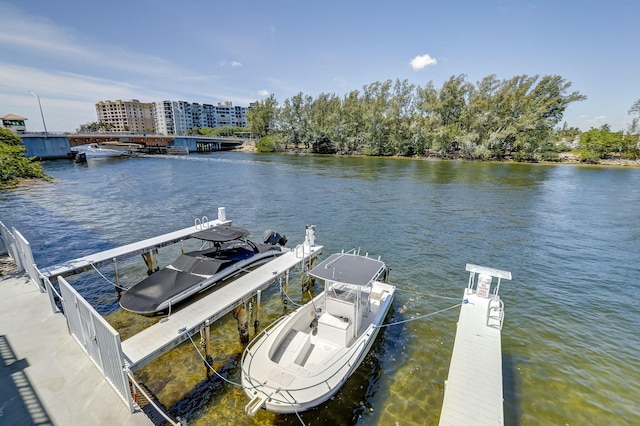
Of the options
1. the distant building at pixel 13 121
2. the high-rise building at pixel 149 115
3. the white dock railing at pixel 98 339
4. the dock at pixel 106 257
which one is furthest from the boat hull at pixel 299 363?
the high-rise building at pixel 149 115

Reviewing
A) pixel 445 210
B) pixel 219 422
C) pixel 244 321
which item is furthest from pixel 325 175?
pixel 219 422

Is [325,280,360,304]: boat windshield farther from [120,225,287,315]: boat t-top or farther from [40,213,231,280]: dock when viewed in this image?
[40,213,231,280]: dock

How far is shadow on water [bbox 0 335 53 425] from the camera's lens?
214 inches

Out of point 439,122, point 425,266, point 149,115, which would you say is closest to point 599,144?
point 439,122

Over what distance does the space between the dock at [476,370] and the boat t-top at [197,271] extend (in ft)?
30.6

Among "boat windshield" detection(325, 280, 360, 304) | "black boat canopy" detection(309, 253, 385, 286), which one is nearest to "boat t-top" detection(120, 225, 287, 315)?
"black boat canopy" detection(309, 253, 385, 286)

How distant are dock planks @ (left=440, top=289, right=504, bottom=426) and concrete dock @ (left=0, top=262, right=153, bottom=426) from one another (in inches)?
270

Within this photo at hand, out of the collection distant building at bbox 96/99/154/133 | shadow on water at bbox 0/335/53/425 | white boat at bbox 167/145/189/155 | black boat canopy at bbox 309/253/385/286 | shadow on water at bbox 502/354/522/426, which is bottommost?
shadow on water at bbox 502/354/522/426

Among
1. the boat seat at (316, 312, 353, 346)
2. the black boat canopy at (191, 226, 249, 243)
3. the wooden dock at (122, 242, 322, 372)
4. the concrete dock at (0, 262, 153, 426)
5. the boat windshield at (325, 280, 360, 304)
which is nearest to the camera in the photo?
the concrete dock at (0, 262, 153, 426)

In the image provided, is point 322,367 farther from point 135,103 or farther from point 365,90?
point 135,103

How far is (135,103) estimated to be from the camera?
6821 inches

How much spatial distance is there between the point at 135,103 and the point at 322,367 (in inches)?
8343

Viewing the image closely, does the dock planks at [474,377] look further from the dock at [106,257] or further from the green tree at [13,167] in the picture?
the green tree at [13,167]

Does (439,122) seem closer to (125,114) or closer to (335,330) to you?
(335,330)
